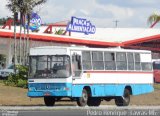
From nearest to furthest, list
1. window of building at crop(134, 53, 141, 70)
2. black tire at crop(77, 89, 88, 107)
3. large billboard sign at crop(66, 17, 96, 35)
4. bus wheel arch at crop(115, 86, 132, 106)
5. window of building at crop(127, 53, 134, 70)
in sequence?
black tire at crop(77, 89, 88, 107) < bus wheel arch at crop(115, 86, 132, 106) < window of building at crop(127, 53, 134, 70) < window of building at crop(134, 53, 141, 70) < large billboard sign at crop(66, 17, 96, 35)

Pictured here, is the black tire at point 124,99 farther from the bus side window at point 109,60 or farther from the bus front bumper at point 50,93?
the bus front bumper at point 50,93

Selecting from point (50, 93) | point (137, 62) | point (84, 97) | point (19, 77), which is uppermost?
point (137, 62)

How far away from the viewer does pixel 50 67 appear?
26.8m

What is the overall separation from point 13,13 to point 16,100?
12.9m

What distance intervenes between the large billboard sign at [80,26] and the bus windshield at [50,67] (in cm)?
3533

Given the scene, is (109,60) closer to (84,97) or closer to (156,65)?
(84,97)

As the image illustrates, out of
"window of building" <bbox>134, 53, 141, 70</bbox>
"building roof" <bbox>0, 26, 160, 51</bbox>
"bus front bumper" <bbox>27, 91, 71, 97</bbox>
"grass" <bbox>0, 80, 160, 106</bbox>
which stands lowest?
"grass" <bbox>0, 80, 160, 106</bbox>

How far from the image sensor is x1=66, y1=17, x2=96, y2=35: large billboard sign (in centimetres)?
6272

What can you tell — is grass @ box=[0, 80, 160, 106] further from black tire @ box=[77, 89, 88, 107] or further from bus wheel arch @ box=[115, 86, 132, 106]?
black tire @ box=[77, 89, 88, 107]

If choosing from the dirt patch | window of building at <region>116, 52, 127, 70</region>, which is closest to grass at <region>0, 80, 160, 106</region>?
the dirt patch

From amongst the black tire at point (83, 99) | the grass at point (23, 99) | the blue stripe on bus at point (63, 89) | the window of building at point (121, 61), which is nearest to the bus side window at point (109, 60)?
the window of building at point (121, 61)

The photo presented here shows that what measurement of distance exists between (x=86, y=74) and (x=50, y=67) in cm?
184

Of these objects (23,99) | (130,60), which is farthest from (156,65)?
(130,60)

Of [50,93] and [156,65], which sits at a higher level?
[156,65]
